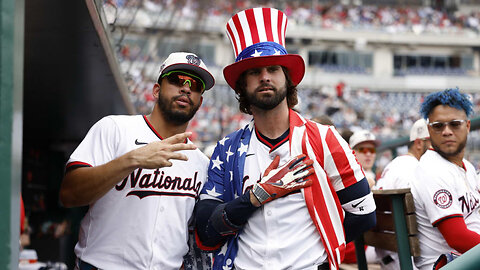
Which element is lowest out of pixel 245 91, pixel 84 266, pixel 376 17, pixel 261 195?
pixel 84 266

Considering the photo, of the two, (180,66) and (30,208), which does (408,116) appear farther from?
(180,66)

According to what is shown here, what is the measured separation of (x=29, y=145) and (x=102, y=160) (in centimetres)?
534

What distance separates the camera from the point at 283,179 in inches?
88.0

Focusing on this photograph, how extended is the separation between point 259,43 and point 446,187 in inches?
56.3

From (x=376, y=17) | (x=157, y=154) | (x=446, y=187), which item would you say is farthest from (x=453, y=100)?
(x=376, y=17)

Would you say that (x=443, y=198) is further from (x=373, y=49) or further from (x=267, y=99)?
(x=373, y=49)

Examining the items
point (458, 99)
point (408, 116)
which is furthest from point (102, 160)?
point (408, 116)

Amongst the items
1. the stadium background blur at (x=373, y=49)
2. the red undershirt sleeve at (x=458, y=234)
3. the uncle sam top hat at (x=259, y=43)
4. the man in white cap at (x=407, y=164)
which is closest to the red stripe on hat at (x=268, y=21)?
the uncle sam top hat at (x=259, y=43)

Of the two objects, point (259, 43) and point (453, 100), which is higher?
point (259, 43)

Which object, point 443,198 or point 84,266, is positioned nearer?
point 84,266

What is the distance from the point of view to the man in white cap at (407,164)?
4457 mm

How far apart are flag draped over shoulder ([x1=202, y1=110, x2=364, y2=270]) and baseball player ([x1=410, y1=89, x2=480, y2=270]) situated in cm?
81

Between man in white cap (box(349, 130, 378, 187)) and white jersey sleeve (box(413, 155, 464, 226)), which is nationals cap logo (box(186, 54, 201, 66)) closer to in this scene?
white jersey sleeve (box(413, 155, 464, 226))

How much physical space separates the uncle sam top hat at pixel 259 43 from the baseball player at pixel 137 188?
31cm
